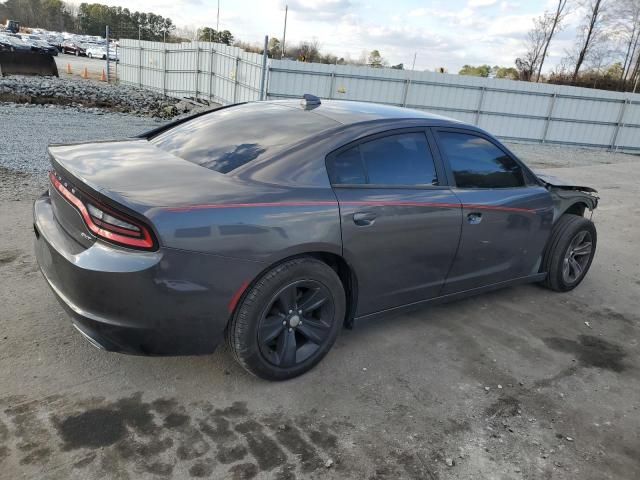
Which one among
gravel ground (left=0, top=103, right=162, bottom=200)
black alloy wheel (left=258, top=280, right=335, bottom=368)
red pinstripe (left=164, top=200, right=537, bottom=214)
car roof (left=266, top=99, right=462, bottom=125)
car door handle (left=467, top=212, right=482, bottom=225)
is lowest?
gravel ground (left=0, top=103, right=162, bottom=200)

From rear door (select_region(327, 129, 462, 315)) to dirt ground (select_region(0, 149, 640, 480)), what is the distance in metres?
0.50

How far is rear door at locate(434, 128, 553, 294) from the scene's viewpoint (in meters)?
3.72

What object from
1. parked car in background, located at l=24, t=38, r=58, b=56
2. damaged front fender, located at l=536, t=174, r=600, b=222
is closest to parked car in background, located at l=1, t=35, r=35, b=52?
parked car in background, located at l=24, t=38, r=58, b=56

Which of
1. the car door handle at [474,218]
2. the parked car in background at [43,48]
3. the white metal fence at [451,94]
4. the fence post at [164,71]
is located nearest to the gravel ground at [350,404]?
the car door handle at [474,218]

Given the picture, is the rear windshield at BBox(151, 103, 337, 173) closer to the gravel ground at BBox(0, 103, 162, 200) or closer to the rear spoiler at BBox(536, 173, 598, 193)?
the rear spoiler at BBox(536, 173, 598, 193)

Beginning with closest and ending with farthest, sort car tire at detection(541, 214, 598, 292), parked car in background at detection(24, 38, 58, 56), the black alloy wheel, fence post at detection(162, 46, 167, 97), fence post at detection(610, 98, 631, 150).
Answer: the black alloy wheel
car tire at detection(541, 214, 598, 292)
fence post at detection(610, 98, 631, 150)
fence post at detection(162, 46, 167, 97)
parked car in background at detection(24, 38, 58, 56)

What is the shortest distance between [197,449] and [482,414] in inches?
64.0

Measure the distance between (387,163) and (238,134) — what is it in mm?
1009

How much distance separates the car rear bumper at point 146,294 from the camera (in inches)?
95.3

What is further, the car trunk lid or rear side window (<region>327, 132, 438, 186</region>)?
rear side window (<region>327, 132, 438, 186</region>)

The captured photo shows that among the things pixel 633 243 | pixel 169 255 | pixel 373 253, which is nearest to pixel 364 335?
pixel 373 253

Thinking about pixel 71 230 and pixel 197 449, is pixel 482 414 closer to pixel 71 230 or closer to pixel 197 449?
pixel 197 449

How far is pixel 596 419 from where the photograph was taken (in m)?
3.04

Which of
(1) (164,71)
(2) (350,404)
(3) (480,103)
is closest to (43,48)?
(1) (164,71)
